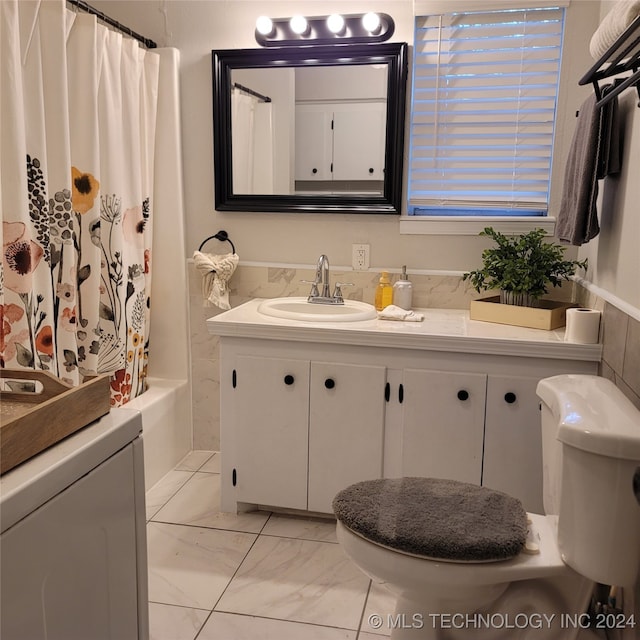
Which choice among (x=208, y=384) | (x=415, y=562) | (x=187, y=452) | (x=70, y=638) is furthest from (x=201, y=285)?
(x=70, y=638)

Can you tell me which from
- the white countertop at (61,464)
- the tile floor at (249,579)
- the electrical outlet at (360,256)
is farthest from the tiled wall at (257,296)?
the white countertop at (61,464)

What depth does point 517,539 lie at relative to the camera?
1390 millimetres

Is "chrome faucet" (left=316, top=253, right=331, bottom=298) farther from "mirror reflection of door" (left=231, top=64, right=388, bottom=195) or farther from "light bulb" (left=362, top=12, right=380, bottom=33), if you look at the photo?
"light bulb" (left=362, top=12, right=380, bottom=33)

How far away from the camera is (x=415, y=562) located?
139 cm

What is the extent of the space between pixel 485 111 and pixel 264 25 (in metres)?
0.97

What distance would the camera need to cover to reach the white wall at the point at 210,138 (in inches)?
94.3

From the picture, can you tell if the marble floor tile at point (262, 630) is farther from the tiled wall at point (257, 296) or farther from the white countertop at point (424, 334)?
the tiled wall at point (257, 296)

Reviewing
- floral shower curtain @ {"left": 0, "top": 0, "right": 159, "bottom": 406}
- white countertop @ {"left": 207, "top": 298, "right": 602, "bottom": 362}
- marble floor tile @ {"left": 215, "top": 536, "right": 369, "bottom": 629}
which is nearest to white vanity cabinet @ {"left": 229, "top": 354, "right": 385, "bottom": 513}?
white countertop @ {"left": 207, "top": 298, "right": 602, "bottom": 362}

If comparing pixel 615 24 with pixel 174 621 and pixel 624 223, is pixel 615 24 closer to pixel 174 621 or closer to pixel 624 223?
pixel 624 223

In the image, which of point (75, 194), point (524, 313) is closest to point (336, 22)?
point (75, 194)

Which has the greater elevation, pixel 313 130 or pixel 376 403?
pixel 313 130

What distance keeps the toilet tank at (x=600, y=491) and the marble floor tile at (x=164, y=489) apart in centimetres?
159

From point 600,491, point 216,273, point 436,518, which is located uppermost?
point 216,273

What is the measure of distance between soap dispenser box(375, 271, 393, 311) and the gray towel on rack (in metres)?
0.79
